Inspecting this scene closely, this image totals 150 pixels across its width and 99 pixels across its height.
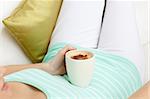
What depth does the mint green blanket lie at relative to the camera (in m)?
1.00

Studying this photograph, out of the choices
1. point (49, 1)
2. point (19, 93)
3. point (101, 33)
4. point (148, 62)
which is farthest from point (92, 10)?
point (19, 93)

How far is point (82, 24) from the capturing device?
4.23 feet

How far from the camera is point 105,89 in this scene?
3.42 feet

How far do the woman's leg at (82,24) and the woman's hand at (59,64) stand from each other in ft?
0.57

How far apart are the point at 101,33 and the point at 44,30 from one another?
0.96 ft

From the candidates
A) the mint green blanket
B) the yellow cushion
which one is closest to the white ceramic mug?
the mint green blanket

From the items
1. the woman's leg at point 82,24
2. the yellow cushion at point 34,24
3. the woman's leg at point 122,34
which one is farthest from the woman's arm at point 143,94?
the yellow cushion at point 34,24

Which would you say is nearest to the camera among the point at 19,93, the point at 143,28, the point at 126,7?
the point at 19,93

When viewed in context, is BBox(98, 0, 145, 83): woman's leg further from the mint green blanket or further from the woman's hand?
the woman's hand

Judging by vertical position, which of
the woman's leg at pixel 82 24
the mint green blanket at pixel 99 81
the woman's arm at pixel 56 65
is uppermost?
the woman's leg at pixel 82 24

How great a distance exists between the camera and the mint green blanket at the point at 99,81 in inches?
39.4

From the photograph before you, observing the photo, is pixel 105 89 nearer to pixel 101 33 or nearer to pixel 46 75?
pixel 46 75

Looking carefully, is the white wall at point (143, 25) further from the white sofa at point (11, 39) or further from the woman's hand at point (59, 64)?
the woman's hand at point (59, 64)

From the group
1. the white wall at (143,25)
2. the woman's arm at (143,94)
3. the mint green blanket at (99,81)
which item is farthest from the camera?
the white wall at (143,25)
